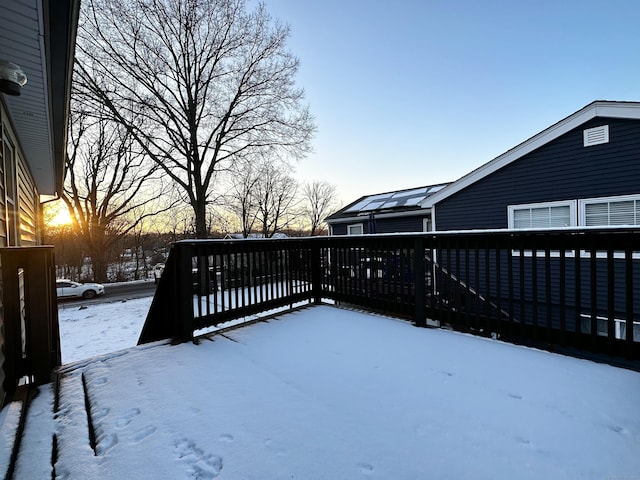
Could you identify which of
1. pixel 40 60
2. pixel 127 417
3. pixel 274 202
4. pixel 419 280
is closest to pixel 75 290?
pixel 40 60

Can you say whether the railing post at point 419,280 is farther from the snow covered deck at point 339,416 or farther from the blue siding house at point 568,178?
the blue siding house at point 568,178

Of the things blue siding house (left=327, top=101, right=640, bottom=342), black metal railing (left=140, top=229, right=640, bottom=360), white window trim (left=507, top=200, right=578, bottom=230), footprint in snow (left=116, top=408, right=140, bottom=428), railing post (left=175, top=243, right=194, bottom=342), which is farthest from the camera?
white window trim (left=507, top=200, right=578, bottom=230)

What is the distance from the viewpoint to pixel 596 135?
591 centimetres

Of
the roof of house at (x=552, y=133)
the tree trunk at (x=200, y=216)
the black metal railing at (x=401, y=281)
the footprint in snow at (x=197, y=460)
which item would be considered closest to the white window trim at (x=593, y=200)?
the roof of house at (x=552, y=133)

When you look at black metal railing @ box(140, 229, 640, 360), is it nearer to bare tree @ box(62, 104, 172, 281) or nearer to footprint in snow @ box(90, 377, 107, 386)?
footprint in snow @ box(90, 377, 107, 386)

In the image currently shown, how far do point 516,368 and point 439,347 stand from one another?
0.60 metres

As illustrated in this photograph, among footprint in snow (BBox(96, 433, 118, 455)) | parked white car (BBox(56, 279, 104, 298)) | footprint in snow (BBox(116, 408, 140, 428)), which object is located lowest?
parked white car (BBox(56, 279, 104, 298))

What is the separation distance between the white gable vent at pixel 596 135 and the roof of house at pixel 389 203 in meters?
5.42

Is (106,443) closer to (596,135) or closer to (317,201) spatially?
(596,135)

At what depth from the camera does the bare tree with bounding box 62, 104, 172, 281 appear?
57.4ft

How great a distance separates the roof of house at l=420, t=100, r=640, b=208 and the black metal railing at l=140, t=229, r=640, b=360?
3867 mm

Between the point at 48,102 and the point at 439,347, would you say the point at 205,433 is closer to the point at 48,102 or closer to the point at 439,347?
the point at 439,347

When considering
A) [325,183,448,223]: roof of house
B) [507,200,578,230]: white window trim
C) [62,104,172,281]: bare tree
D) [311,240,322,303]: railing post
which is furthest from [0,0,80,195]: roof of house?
[62,104,172,281]: bare tree

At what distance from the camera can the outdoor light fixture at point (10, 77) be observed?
6.99 feet
